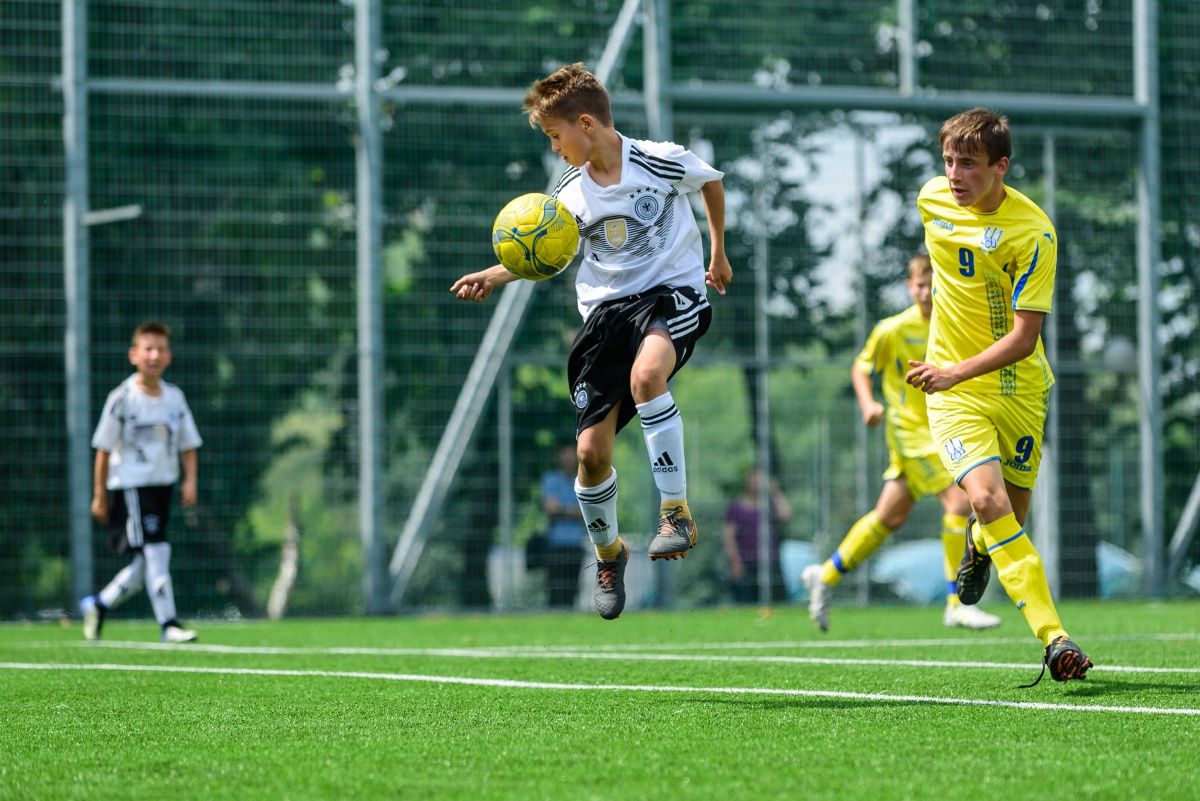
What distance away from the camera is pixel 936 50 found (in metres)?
13.1

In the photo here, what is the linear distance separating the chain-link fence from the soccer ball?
691 cm

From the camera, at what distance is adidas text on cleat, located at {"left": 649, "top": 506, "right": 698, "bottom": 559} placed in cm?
466

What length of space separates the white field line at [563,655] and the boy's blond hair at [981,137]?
188 cm

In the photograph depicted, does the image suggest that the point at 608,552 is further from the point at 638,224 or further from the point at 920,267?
the point at 920,267

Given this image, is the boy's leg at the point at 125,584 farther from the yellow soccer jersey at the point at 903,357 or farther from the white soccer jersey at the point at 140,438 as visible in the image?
the yellow soccer jersey at the point at 903,357

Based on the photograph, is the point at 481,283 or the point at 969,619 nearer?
the point at 481,283

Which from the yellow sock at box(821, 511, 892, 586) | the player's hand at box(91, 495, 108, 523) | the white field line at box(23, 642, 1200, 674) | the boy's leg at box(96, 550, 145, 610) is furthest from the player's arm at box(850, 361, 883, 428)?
the player's hand at box(91, 495, 108, 523)

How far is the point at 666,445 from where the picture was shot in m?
5.07

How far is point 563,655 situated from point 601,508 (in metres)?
1.41

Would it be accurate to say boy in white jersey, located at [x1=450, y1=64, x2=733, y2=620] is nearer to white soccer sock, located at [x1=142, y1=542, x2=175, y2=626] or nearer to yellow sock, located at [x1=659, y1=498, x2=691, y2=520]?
yellow sock, located at [x1=659, y1=498, x2=691, y2=520]

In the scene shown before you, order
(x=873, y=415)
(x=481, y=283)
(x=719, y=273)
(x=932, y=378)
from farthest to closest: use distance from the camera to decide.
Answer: (x=873, y=415) < (x=719, y=273) < (x=481, y=283) < (x=932, y=378)

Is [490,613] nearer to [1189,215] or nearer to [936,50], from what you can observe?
[936,50]

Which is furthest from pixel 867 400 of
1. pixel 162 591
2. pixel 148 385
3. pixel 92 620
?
pixel 92 620

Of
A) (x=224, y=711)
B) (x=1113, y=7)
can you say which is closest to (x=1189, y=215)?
(x=1113, y=7)
